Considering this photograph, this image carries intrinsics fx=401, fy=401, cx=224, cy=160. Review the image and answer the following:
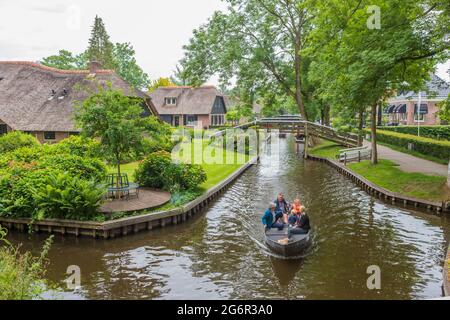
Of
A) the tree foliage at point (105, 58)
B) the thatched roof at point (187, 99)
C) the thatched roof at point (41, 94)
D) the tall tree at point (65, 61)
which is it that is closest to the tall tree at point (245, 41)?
the thatched roof at point (41, 94)

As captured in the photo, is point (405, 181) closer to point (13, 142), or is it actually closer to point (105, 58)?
point (13, 142)

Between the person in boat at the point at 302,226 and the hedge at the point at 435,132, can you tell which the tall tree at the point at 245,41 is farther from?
the person in boat at the point at 302,226

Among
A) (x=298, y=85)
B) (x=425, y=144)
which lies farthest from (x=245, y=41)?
(x=425, y=144)

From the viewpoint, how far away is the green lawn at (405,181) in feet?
73.2

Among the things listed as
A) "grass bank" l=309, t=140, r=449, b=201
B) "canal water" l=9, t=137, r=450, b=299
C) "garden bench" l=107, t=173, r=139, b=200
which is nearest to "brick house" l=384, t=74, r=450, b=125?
"grass bank" l=309, t=140, r=449, b=201

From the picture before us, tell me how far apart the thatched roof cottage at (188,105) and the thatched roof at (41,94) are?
79.2 ft

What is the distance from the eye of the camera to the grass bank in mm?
22312

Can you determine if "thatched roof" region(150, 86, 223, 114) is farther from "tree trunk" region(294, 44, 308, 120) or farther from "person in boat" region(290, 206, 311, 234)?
"person in boat" region(290, 206, 311, 234)

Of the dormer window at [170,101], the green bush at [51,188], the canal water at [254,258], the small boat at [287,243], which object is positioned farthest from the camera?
the dormer window at [170,101]

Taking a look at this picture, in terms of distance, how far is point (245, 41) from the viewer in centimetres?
4269

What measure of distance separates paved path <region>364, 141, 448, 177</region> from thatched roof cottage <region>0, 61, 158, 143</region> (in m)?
21.7
